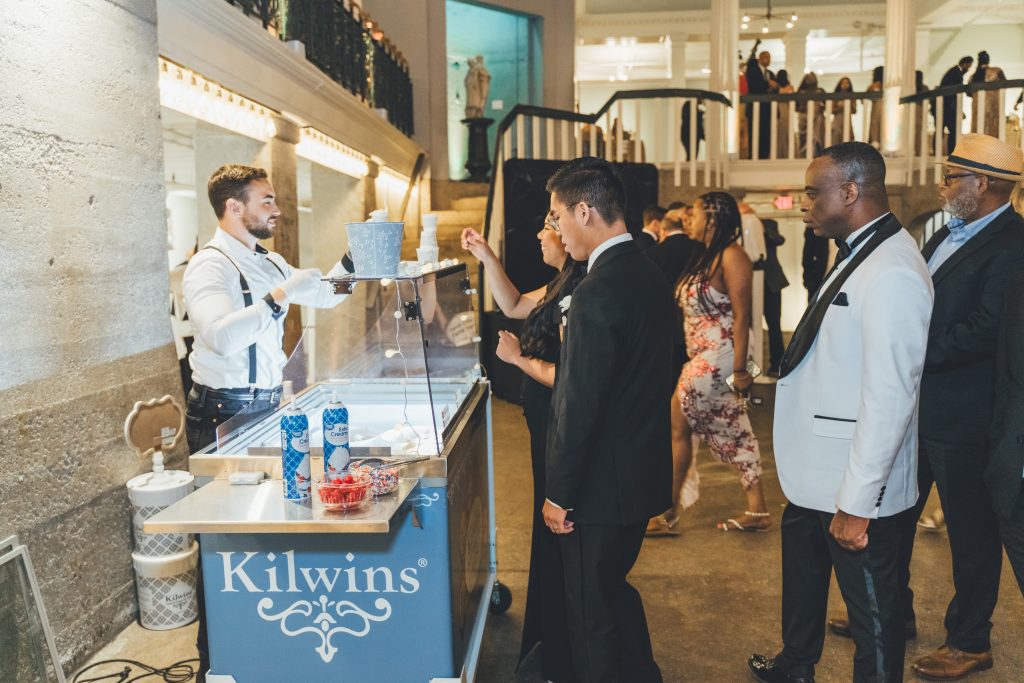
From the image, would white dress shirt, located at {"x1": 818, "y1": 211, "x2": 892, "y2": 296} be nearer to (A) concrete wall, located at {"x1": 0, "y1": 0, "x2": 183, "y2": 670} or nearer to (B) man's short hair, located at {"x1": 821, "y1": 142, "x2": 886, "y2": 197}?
(B) man's short hair, located at {"x1": 821, "y1": 142, "x2": 886, "y2": 197}

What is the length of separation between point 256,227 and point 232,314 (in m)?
0.39

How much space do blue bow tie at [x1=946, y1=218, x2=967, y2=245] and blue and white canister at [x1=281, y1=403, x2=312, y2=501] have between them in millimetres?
2276

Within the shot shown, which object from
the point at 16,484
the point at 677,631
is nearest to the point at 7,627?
the point at 16,484

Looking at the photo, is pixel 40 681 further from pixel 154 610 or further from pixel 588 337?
pixel 588 337

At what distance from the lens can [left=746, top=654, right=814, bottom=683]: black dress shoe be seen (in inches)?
110


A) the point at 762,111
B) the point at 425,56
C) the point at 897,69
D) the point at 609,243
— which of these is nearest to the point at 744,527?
the point at 609,243

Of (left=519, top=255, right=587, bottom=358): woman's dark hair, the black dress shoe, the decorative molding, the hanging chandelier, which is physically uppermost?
the hanging chandelier

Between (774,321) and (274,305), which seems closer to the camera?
(274,305)

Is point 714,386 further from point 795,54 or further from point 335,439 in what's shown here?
point 795,54

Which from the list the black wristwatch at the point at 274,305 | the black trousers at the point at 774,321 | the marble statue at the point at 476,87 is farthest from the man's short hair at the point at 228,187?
the marble statue at the point at 476,87

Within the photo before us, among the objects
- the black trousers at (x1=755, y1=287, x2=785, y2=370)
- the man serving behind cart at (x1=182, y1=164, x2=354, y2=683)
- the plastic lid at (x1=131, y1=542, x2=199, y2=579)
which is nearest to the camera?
the man serving behind cart at (x1=182, y1=164, x2=354, y2=683)

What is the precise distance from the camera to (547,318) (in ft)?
9.35

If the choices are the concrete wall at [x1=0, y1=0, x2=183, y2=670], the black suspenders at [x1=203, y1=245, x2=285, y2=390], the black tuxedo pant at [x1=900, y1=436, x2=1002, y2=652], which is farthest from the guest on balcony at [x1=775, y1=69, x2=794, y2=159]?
the black suspenders at [x1=203, y1=245, x2=285, y2=390]

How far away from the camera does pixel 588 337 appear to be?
2291mm
